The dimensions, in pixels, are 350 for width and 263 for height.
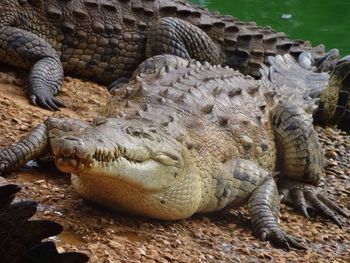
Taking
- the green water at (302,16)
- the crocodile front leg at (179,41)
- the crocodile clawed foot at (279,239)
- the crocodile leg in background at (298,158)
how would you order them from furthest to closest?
the green water at (302,16) < the crocodile front leg at (179,41) < the crocodile leg in background at (298,158) < the crocodile clawed foot at (279,239)

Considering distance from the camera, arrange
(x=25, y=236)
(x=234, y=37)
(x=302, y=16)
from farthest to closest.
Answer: (x=302, y=16), (x=234, y=37), (x=25, y=236)

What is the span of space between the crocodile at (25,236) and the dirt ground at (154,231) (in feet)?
2.10

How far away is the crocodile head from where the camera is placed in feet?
10.8

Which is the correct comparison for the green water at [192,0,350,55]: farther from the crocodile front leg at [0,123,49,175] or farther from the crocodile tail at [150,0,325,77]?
the crocodile front leg at [0,123,49,175]

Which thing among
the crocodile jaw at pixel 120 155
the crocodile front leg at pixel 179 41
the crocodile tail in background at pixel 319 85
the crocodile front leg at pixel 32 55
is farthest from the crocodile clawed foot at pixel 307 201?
the crocodile front leg at pixel 179 41

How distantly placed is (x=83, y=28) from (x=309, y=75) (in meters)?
2.02

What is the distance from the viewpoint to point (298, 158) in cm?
505

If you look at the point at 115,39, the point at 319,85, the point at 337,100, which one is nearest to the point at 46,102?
the point at 115,39

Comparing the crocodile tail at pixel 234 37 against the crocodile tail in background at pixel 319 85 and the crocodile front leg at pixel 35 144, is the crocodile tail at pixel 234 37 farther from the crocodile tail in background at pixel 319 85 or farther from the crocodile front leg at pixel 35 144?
the crocodile front leg at pixel 35 144

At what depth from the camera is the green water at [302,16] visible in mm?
11789

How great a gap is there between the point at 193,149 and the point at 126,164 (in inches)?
27.3

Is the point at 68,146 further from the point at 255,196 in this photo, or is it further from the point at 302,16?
the point at 302,16

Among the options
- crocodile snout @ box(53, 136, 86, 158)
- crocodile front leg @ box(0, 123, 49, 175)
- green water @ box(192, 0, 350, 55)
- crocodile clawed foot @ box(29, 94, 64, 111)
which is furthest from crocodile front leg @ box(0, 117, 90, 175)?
green water @ box(192, 0, 350, 55)

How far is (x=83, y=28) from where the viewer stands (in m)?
7.00
